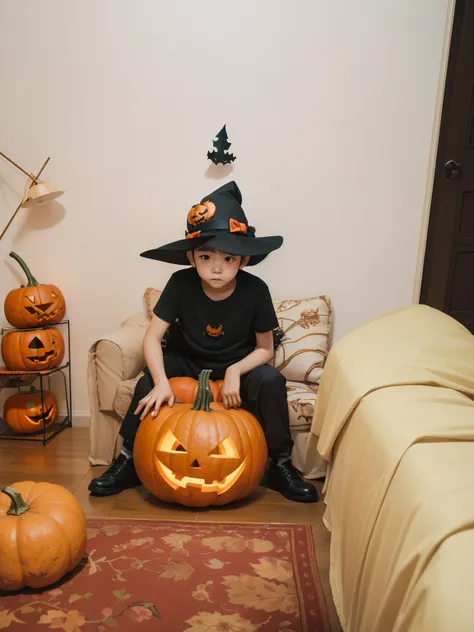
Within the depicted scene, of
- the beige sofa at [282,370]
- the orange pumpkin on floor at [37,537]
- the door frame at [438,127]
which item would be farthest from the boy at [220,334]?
the door frame at [438,127]

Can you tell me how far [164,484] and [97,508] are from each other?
0.28m

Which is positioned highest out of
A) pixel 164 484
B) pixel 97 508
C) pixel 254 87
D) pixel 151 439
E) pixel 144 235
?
pixel 254 87

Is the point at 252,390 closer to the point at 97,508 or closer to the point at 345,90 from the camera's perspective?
the point at 97,508

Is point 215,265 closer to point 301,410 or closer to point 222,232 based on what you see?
point 222,232

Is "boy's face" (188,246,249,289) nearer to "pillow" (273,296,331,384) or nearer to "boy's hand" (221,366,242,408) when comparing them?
"boy's hand" (221,366,242,408)

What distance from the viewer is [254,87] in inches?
90.1

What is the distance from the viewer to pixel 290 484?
1.78 meters

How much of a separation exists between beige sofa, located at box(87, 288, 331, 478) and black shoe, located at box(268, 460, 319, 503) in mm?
127

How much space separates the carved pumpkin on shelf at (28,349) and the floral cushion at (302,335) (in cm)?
49

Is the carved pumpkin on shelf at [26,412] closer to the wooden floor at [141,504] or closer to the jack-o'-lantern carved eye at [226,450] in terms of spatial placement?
the wooden floor at [141,504]

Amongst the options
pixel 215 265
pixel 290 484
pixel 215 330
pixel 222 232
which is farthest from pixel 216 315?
pixel 290 484

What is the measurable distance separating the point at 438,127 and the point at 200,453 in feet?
6.12

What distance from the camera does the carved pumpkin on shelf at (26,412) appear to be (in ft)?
7.57

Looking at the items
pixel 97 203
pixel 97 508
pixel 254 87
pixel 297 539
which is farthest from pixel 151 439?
pixel 254 87
